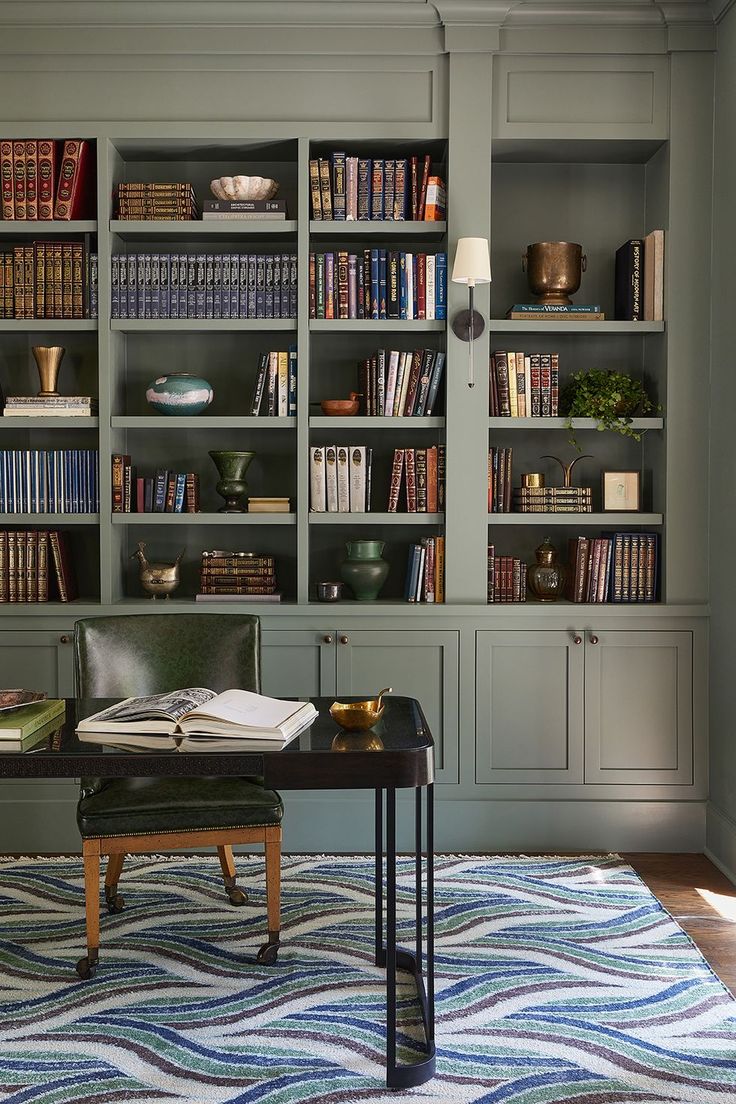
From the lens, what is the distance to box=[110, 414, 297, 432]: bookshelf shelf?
Result: 390 cm

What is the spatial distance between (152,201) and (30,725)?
2.35 m

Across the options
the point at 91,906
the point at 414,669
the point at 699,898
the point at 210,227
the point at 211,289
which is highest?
the point at 210,227

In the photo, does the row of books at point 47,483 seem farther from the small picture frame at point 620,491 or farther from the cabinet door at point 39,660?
the small picture frame at point 620,491

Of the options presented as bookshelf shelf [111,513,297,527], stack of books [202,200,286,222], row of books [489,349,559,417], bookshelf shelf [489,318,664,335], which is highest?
stack of books [202,200,286,222]

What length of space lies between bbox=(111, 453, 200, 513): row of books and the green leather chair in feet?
2.82

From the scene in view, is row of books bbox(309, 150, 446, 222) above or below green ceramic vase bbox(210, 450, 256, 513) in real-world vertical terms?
above

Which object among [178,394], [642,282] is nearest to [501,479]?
[642,282]

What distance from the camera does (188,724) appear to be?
2242mm

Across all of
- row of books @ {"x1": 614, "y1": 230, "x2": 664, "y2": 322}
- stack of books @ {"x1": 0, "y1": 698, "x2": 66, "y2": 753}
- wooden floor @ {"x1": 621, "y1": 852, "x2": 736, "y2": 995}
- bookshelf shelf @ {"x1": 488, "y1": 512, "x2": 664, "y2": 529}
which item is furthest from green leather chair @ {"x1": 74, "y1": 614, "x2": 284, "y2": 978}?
row of books @ {"x1": 614, "y1": 230, "x2": 664, "y2": 322}

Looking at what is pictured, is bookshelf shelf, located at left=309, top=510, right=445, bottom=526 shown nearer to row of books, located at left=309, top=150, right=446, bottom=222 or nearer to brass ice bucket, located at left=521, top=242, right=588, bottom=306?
brass ice bucket, located at left=521, top=242, right=588, bottom=306

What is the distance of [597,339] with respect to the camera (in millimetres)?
4227

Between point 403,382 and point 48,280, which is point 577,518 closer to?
point 403,382

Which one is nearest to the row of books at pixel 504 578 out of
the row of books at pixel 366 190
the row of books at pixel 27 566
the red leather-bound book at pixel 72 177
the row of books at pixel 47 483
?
the row of books at pixel 366 190

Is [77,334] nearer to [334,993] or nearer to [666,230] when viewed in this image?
[666,230]
